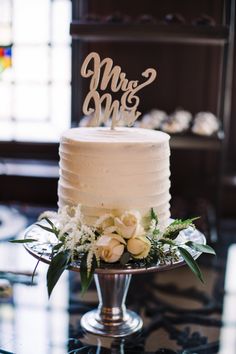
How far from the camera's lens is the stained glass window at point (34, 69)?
3.16 meters

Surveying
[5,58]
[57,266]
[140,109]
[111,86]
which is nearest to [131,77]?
[140,109]

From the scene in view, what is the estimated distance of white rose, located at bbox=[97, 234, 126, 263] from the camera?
132 centimetres

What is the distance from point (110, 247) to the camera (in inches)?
51.8

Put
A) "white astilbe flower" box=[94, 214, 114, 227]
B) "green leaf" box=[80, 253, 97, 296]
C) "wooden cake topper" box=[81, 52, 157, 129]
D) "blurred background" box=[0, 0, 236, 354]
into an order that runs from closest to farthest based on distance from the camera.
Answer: "green leaf" box=[80, 253, 97, 296]
"white astilbe flower" box=[94, 214, 114, 227]
"wooden cake topper" box=[81, 52, 157, 129]
"blurred background" box=[0, 0, 236, 354]

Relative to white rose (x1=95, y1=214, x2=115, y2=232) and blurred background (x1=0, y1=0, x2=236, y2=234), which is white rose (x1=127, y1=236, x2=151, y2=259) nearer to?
white rose (x1=95, y1=214, x2=115, y2=232)

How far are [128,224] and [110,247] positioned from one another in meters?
0.08

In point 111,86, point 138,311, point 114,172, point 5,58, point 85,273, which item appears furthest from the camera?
point 5,58

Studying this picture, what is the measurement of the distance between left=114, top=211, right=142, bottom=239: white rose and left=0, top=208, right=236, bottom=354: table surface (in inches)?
13.5

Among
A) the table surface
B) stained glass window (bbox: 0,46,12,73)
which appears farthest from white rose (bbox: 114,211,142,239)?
stained glass window (bbox: 0,46,12,73)

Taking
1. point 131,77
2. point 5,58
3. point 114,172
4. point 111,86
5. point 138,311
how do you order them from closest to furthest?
point 114,172 < point 111,86 < point 138,311 < point 131,77 < point 5,58

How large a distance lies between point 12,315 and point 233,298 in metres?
0.73

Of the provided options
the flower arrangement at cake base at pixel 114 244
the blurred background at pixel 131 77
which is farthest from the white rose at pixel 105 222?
the blurred background at pixel 131 77

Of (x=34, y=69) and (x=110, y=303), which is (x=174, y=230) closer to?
(x=110, y=303)

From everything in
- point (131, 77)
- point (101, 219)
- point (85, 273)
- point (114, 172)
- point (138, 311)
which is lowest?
point (138, 311)
